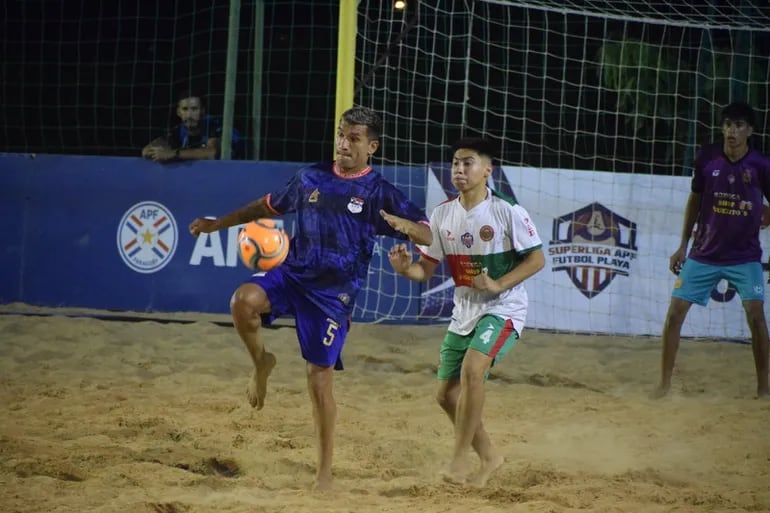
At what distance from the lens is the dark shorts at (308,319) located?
5.75 meters

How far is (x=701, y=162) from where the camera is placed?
855 cm

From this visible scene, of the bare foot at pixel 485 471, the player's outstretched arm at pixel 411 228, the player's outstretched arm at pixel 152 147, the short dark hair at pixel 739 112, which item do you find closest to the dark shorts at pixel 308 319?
the player's outstretched arm at pixel 411 228

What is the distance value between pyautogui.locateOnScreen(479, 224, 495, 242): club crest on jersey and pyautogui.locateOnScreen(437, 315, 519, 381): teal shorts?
0.43 metres

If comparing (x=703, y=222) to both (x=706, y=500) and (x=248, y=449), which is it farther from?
(x=248, y=449)

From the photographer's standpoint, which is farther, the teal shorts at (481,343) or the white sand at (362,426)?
the teal shorts at (481,343)

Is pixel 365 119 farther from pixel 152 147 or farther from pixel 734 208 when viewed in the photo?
pixel 152 147

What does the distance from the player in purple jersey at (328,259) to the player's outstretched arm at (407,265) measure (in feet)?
0.45

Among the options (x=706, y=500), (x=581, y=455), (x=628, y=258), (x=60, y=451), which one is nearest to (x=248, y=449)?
(x=60, y=451)

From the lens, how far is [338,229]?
5832mm

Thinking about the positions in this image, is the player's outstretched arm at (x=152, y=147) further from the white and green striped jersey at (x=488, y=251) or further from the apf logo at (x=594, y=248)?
the white and green striped jersey at (x=488, y=251)

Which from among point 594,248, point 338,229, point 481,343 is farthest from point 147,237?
point 481,343

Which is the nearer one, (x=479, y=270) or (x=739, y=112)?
(x=479, y=270)

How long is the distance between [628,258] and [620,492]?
19.2 feet

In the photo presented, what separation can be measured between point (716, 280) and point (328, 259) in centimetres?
394
